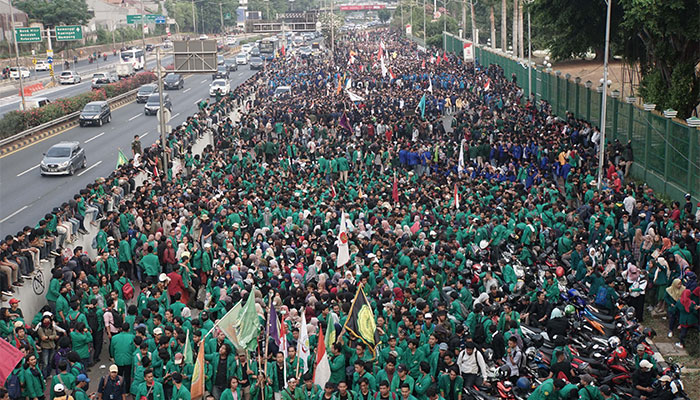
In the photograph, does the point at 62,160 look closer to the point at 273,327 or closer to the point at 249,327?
the point at 249,327

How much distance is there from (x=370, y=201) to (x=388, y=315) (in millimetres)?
8281

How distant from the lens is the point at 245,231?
21.3 metres

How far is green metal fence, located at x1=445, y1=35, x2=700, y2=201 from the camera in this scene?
25172 mm

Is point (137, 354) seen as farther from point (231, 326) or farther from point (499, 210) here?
point (499, 210)

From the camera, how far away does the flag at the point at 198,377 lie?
13.3 metres

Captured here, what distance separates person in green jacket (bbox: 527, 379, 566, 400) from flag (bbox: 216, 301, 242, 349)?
4521 millimetres

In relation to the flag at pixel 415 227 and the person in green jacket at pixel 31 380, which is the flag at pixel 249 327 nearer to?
the person in green jacket at pixel 31 380

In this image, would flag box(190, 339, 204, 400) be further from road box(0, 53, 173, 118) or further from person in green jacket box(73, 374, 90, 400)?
road box(0, 53, 173, 118)

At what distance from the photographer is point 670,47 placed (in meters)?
33.2

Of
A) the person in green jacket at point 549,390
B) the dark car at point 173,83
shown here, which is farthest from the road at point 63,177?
the person in green jacket at point 549,390

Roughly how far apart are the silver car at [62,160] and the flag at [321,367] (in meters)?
24.0

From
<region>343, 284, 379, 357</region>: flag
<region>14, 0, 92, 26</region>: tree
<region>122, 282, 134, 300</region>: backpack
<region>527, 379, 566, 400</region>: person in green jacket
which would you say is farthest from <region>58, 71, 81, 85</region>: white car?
<region>527, 379, 566, 400</region>: person in green jacket

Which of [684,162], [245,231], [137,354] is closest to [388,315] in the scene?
[137,354]

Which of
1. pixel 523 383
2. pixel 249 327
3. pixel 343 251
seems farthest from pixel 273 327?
pixel 343 251
